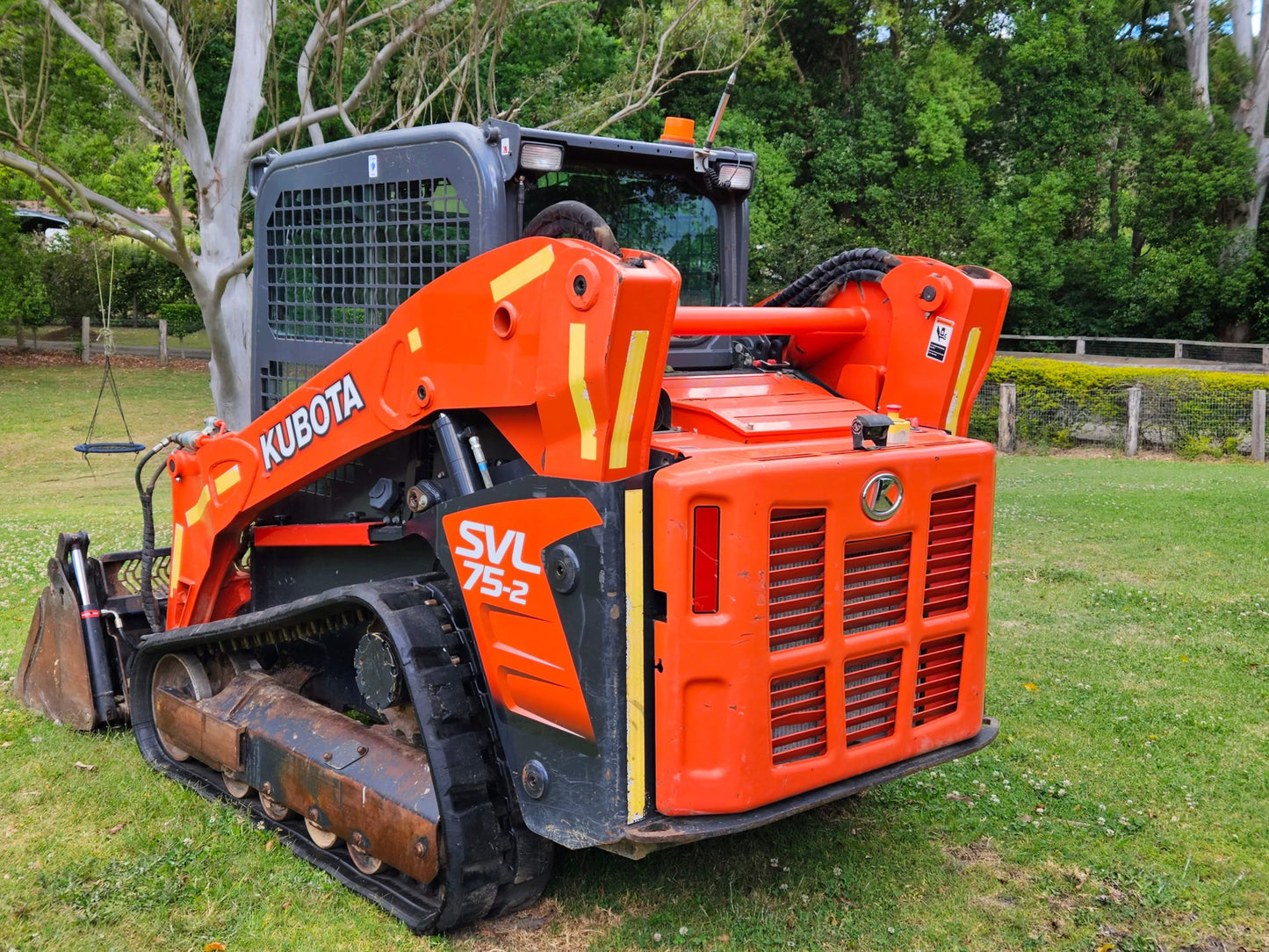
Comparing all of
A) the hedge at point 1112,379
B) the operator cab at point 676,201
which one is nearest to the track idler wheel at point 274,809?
the operator cab at point 676,201

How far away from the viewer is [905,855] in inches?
Result: 181

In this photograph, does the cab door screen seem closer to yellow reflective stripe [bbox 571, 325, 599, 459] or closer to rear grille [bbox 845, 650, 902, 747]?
yellow reflective stripe [bbox 571, 325, 599, 459]

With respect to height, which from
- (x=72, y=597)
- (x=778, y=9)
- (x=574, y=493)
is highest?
(x=778, y=9)

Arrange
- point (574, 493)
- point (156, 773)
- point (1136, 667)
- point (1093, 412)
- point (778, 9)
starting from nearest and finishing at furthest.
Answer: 1. point (574, 493)
2. point (156, 773)
3. point (1136, 667)
4. point (1093, 412)
5. point (778, 9)

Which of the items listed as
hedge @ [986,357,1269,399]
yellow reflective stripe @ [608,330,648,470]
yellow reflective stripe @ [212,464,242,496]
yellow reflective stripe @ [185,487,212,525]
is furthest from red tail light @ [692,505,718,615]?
hedge @ [986,357,1269,399]

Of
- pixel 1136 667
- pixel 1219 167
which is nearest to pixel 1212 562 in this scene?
pixel 1136 667

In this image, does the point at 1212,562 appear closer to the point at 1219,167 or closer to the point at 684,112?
the point at 684,112

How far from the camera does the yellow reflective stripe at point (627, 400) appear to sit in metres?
3.39

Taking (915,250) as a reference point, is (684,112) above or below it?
above

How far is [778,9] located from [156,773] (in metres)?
27.0

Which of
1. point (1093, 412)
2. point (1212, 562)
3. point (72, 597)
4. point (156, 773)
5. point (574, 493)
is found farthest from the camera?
point (1093, 412)

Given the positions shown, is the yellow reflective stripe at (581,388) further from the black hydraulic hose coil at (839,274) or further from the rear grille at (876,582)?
the black hydraulic hose coil at (839,274)

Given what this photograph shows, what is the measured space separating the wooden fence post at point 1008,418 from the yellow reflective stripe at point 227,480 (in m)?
→ 17.3

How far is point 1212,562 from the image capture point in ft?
31.7
